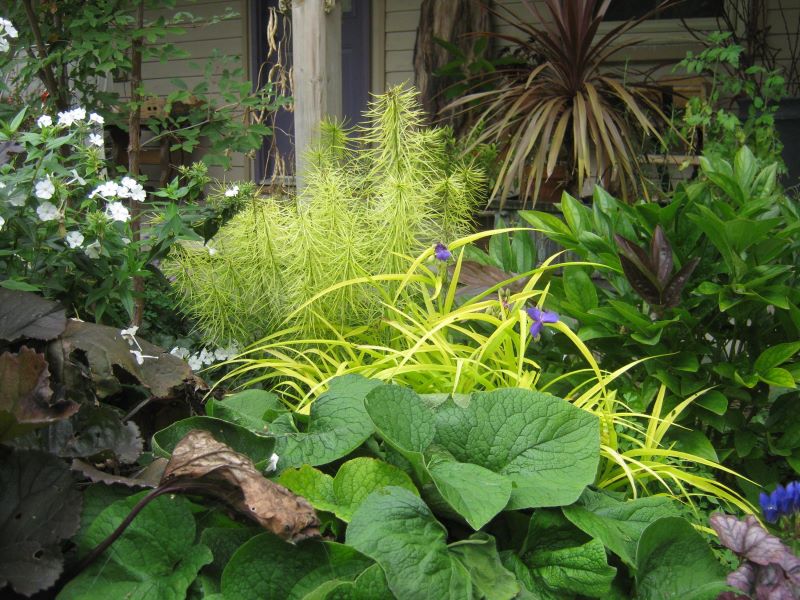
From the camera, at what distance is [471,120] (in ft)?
14.8

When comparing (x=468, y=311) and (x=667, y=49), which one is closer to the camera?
(x=468, y=311)

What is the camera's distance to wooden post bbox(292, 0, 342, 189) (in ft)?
10.0

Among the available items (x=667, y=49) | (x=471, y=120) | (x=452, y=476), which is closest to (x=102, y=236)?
(x=452, y=476)

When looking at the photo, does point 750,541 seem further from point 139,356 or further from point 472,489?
point 139,356

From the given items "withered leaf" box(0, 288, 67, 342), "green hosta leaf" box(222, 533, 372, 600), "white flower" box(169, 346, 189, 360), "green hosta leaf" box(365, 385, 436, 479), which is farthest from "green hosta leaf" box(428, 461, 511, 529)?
"white flower" box(169, 346, 189, 360)

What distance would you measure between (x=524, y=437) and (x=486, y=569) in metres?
0.26

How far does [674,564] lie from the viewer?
134cm

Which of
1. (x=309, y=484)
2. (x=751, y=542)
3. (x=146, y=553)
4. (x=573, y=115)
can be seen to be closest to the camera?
(x=751, y=542)

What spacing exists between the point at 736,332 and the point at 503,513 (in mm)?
1046

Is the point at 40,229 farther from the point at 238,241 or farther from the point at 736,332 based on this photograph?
the point at 736,332

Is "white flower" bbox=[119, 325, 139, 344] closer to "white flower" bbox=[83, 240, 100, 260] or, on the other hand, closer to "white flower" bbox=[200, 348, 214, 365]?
"white flower" bbox=[83, 240, 100, 260]

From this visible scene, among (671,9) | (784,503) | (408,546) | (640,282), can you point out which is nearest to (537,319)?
(640,282)

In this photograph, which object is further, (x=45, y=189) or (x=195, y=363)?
(x=195, y=363)

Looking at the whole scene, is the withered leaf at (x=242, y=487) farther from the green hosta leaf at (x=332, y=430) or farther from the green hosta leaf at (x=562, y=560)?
the green hosta leaf at (x=562, y=560)
